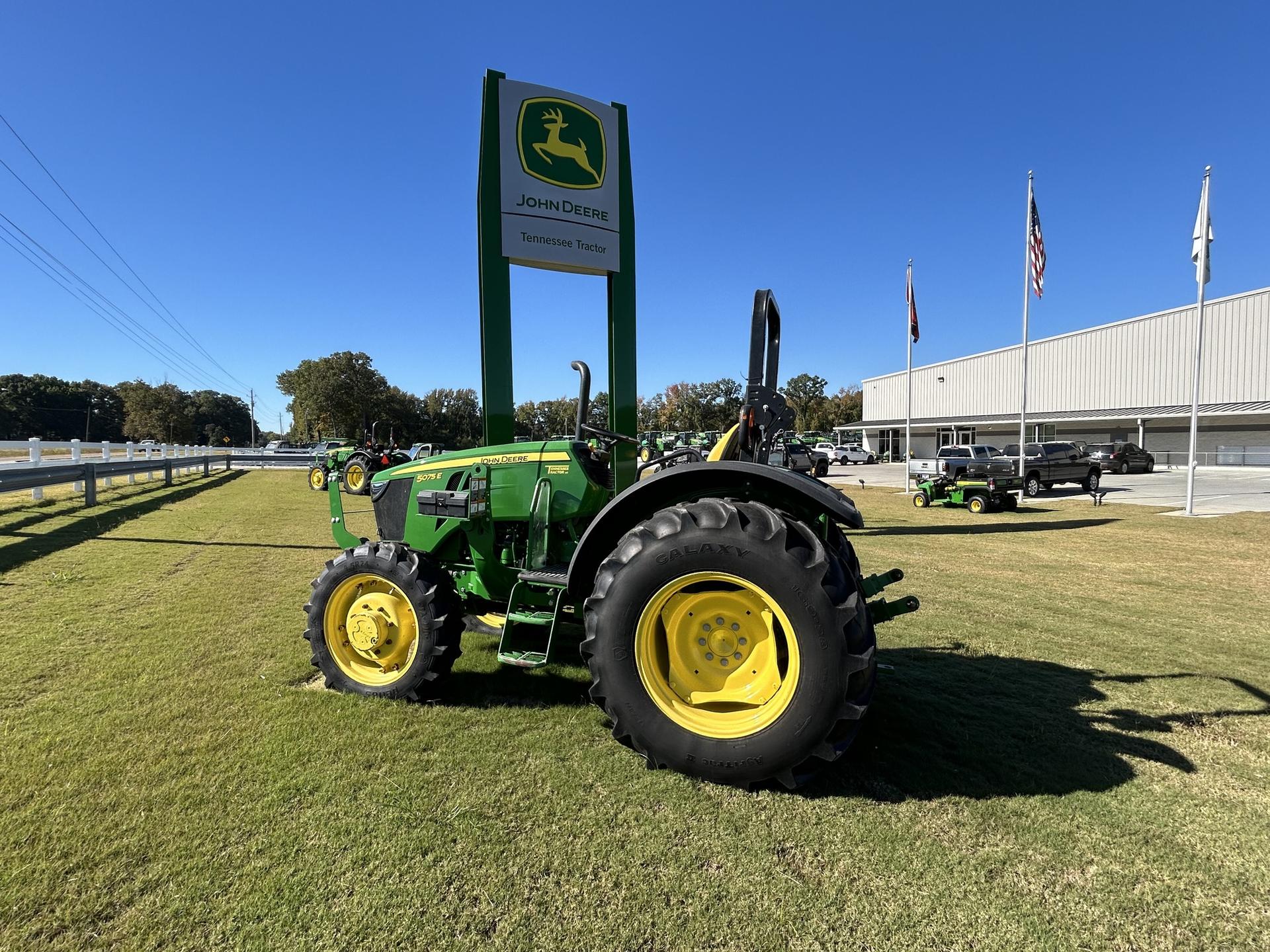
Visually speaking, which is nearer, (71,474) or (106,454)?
(71,474)

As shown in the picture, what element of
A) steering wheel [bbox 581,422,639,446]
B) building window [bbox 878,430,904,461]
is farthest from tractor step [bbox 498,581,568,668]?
building window [bbox 878,430,904,461]

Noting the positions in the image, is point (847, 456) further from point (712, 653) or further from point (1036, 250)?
point (712, 653)

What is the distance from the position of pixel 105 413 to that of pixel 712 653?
11071 centimetres

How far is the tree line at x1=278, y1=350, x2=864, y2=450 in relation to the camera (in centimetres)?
5069

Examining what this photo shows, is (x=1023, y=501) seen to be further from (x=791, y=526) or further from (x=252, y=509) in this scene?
(x=252, y=509)

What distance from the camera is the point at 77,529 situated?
8.31 metres

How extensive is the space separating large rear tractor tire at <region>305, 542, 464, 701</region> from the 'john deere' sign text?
4.89 metres

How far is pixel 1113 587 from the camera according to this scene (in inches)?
251

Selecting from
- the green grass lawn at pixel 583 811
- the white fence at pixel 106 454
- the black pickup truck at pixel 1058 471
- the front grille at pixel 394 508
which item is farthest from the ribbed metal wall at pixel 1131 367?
the white fence at pixel 106 454

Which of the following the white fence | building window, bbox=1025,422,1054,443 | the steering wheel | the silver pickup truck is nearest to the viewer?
the steering wheel

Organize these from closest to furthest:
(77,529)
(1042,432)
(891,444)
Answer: (77,529)
(1042,432)
(891,444)

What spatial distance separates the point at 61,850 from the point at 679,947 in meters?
2.07

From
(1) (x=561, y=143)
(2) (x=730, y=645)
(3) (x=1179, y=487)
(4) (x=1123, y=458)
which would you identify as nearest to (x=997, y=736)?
(2) (x=730, y=645)

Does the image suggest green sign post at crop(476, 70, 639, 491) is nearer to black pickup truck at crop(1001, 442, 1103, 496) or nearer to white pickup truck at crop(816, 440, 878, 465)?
black pickup truck at crop(1001, 442, 1103, 496)
